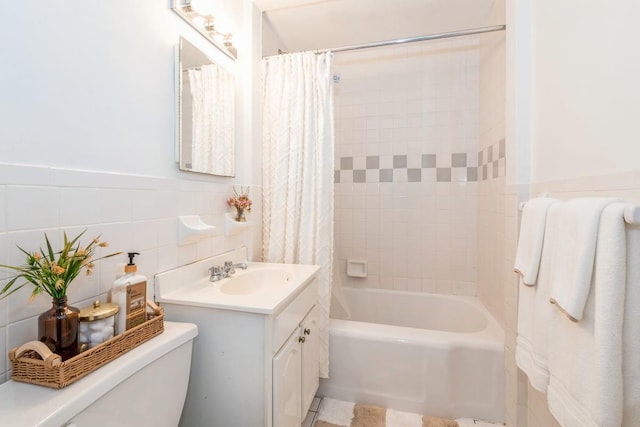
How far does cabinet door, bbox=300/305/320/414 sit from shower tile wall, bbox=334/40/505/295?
106 centimetres

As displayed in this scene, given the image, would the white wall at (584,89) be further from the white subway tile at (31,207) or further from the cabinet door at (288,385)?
the white subway tile at (31,207)

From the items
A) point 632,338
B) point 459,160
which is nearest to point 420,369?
point 632,338

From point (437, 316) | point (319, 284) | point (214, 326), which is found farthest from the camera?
point (437, 316)

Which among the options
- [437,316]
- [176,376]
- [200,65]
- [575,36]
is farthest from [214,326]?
[437,316]

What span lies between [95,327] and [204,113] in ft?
3.26

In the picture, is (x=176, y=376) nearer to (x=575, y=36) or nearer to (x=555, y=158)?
(x=555, y=158)

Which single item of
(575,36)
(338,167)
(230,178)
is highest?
(575,36)

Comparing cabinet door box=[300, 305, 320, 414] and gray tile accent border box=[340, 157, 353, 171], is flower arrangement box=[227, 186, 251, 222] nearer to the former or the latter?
cabinet door box=[300, 305, 320, 414]

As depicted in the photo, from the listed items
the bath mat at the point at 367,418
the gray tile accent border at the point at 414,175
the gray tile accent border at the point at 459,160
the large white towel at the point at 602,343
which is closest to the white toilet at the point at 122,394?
the bath mat at the point at 367,418

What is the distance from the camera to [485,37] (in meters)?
2.04

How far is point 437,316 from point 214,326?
1866 mm

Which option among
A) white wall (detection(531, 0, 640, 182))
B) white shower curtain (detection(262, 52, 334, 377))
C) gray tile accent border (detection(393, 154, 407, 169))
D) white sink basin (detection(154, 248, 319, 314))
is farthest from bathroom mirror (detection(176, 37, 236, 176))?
white wall (detection(531, 0, 640, 182))

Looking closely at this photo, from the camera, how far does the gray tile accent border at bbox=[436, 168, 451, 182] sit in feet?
7.42

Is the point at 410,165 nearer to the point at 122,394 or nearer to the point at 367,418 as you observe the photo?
the point at 367,418
